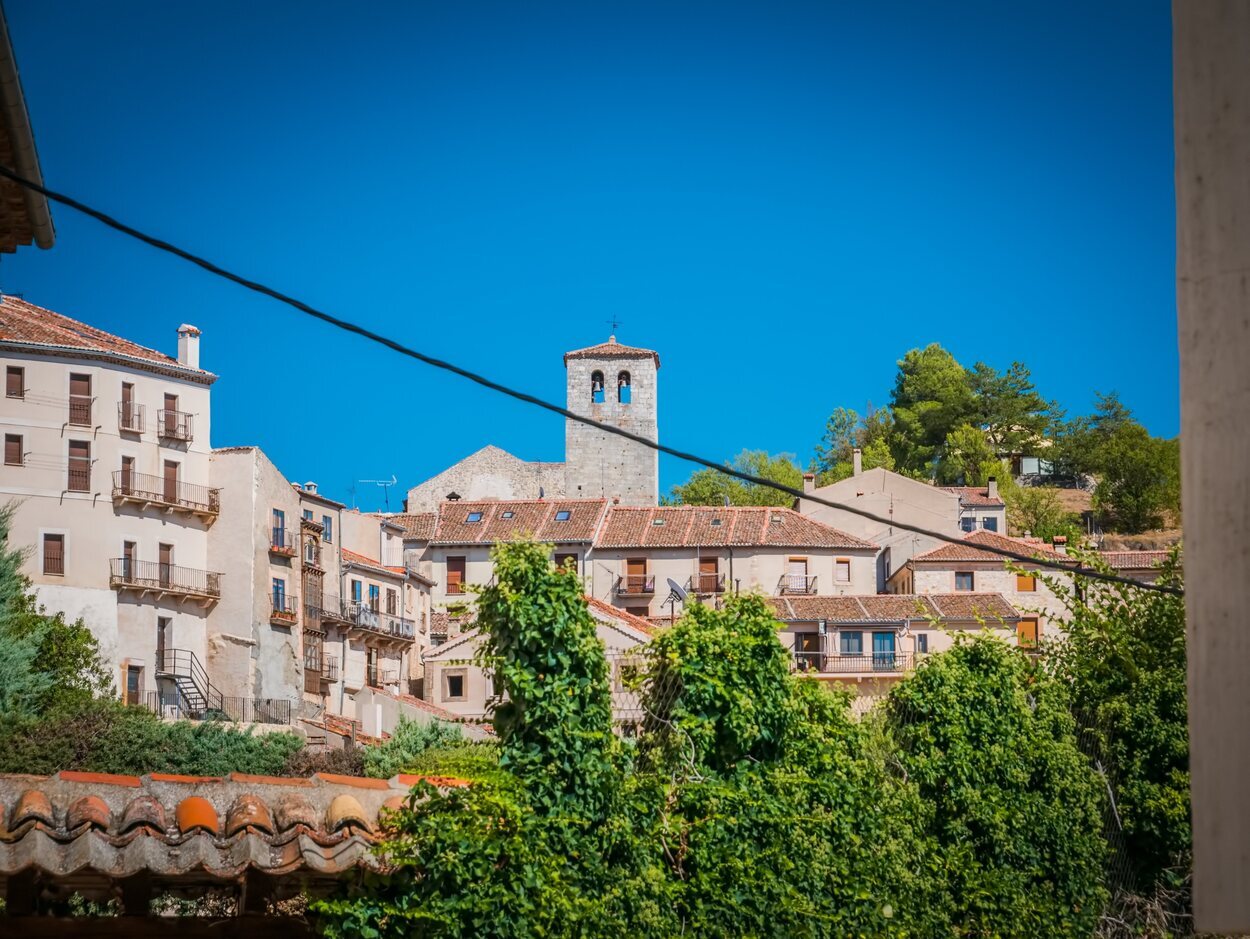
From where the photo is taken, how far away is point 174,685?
5325 centimetres

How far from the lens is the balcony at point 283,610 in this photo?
55.9 meters

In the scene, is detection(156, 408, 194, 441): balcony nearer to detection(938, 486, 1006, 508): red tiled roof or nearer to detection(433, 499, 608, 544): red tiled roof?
detection(433, 499, 608, 544): red tiled roof

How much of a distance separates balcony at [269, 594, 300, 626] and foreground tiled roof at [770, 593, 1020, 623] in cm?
1772

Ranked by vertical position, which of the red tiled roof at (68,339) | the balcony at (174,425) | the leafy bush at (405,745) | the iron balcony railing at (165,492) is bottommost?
the leafy bush at (405,745)

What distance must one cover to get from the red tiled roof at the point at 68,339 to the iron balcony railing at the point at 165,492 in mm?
3908

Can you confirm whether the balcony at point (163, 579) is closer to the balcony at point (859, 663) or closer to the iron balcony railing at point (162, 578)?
the iron balcony railing at point (162, 578)

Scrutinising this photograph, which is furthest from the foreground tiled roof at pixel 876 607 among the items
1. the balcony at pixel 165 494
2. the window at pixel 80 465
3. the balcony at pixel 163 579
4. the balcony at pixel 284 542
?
the window at pixel 80 465

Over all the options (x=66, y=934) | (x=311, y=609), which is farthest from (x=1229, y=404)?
(x=311, y=609)

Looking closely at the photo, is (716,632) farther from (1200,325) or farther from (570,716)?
(1200,325)

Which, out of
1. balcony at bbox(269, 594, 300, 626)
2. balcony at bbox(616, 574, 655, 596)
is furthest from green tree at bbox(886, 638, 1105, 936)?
balcony at bbox(616, 574, 655, 596)

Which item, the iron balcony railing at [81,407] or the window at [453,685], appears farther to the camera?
the window at [453,685]

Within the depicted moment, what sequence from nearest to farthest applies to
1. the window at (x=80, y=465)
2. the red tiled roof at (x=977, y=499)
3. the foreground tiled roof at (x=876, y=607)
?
the window at (x=80, y=465) < the foreground tiled roof at (x=876, y=607) < the red tiled roof at (x=977, y=499)

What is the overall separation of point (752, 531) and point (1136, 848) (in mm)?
49489

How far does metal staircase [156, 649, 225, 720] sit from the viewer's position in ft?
173
